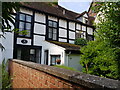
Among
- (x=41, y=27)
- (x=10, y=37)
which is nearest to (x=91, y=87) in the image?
(x=10, y=37)

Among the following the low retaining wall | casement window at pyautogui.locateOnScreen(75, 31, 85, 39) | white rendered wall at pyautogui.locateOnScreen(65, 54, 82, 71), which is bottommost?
white rendered wall at pyautogui.locateOnScreen(65, 54, 82, 71)

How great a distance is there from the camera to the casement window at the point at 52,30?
31.7 ft

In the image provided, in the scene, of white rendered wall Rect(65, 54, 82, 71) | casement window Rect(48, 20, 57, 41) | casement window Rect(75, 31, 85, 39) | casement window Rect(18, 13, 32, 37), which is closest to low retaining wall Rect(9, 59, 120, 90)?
white rendered wall Rect(65, 54, 82, 71)

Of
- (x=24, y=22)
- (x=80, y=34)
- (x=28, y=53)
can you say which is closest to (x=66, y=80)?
(x=28, y=53)

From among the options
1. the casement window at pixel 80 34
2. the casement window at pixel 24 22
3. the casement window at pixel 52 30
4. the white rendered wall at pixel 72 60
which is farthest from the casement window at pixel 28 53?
the casement window at pixel 80 34

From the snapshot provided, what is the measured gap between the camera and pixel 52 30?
984cm

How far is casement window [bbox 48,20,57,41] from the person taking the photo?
9664mm

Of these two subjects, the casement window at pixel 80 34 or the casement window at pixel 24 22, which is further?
the casement window at pixel 80 34

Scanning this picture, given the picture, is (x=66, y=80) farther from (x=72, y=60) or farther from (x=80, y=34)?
(x=80, y=34)

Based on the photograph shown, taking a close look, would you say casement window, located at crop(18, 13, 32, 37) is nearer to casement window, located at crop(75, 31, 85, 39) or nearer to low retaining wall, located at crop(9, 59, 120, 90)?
casement window, located at crop(75, 31, 85, 39)

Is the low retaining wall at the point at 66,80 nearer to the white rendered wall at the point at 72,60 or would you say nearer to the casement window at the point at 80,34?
the white rendered wall at the point at 72,60

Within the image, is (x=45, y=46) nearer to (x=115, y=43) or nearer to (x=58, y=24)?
(x=58, y=24)

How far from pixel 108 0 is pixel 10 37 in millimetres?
6745

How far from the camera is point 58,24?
33.7ft
